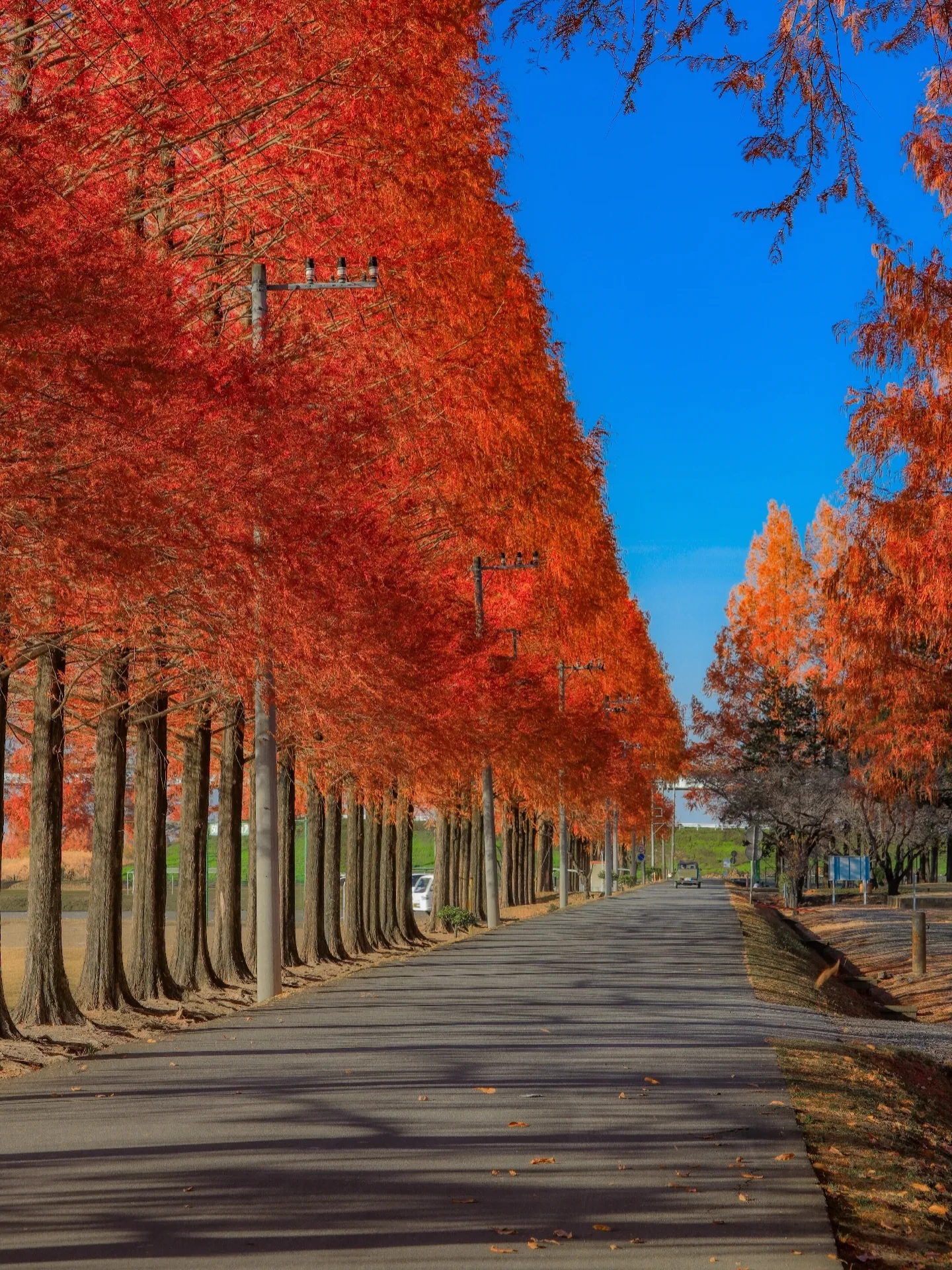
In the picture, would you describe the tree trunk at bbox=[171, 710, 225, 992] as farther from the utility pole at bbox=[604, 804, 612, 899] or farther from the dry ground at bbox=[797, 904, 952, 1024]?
the utility pole at bbox=[604, 804, 612, 899]

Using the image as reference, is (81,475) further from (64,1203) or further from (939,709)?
(939,709)

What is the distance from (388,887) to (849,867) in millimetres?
38635

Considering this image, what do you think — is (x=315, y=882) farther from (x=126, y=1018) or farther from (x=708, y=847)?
(x=708, y=847)

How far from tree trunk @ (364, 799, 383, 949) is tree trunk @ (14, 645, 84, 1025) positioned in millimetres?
16012

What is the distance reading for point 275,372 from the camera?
12.8 meters

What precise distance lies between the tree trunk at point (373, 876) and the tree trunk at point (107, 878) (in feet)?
46.9

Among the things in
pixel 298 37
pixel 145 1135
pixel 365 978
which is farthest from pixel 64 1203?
pixel 365 978

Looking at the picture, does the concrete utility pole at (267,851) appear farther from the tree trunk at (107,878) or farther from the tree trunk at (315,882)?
the tree trunk at (315,882)

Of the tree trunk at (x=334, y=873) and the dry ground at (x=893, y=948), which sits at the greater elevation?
the tree trunk at (x=334, y=873)

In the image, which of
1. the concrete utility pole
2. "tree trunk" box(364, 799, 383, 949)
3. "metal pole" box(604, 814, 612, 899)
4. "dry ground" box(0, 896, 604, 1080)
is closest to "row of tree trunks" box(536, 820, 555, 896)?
"metal pole" box(604, 814, 612, 899)

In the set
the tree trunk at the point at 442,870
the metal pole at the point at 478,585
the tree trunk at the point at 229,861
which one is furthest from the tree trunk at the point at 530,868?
the tree trunk at the point at 229,861

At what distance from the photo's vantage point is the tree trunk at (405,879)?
3425 cm

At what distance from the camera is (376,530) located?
57.0 ft

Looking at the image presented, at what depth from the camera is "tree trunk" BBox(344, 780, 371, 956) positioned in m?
30.9
